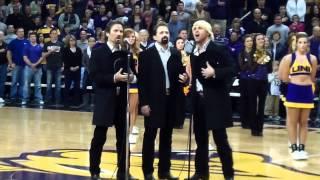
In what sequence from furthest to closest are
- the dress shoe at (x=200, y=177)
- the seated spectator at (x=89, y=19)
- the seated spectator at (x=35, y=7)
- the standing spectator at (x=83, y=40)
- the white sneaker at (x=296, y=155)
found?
the seated spectator at (x=35, y=7)
the seated spectator at (x=89, y=19)
the standing spectator at (x=83, y=40)
the white sneaker at (x=296, y=155)
the dress shoe at (x=200, y=177)

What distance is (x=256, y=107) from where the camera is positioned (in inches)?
543

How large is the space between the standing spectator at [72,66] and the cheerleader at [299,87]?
876 centimetres

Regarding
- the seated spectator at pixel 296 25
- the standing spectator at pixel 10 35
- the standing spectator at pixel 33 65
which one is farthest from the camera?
the standing spectator at pixel 10 35

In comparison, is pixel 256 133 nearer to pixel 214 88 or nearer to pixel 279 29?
pixel 279 29

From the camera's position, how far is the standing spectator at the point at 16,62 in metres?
19.7

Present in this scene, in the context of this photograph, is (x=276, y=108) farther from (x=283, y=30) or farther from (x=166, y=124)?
(x=166, y=124)

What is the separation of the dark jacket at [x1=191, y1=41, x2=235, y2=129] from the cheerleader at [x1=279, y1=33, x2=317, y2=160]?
281 centimetres

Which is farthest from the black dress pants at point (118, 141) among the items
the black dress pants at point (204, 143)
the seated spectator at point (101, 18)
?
the seated spectator at point (101, 18)

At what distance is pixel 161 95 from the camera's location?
8453 mm

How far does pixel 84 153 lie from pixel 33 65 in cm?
889

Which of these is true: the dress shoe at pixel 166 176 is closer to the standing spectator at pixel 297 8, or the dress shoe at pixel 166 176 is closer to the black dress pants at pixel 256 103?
the black dress pants at pixel 256 103

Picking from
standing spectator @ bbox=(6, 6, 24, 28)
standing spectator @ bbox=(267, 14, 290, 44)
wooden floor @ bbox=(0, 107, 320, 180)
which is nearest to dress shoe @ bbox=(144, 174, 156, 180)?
wooden floor @ bbox=(0, 107, 320, 180)

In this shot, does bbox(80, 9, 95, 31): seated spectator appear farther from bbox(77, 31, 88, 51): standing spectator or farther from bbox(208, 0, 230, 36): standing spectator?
bbox(208, 0, 230, 36): standing spectator

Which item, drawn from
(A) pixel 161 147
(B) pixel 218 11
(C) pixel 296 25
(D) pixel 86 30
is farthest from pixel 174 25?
(A) pixel 161 147
